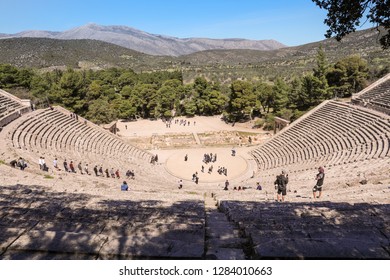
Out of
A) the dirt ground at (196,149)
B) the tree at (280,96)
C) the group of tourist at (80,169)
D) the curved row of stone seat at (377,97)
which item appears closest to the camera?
the group of tourist at (80,169)

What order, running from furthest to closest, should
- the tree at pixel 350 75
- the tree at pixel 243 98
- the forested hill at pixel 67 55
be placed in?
the forested hill at pixel 67 55 < the tree at pixel 243 98 < the tree at pixel 350 75

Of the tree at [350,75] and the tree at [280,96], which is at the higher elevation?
the tree at [350,75]

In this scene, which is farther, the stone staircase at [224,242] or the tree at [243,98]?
the tree at [243,98]

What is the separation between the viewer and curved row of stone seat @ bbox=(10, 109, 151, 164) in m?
21.5

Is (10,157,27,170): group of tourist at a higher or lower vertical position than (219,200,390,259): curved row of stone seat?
lower

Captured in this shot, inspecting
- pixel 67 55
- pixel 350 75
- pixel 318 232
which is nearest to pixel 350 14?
pixel 318 232

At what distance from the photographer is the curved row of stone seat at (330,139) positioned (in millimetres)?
20656

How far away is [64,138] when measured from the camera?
24.4 meters

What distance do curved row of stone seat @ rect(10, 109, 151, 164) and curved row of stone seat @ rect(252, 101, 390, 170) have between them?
13.9 meters

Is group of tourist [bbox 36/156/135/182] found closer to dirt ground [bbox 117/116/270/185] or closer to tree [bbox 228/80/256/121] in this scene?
dirt ground [bbox 117/116/270/185]

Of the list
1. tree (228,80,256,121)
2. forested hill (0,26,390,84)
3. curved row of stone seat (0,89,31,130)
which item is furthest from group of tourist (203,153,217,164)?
forested hill (0,26,390,84)

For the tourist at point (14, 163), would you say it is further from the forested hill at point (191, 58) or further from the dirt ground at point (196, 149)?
the forested hill at point (191, 58)

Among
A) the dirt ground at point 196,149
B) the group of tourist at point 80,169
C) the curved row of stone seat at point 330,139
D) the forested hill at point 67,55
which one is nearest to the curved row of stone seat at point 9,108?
the group of tourist at point 80,169

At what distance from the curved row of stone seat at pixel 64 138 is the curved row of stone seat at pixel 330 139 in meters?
13.9
